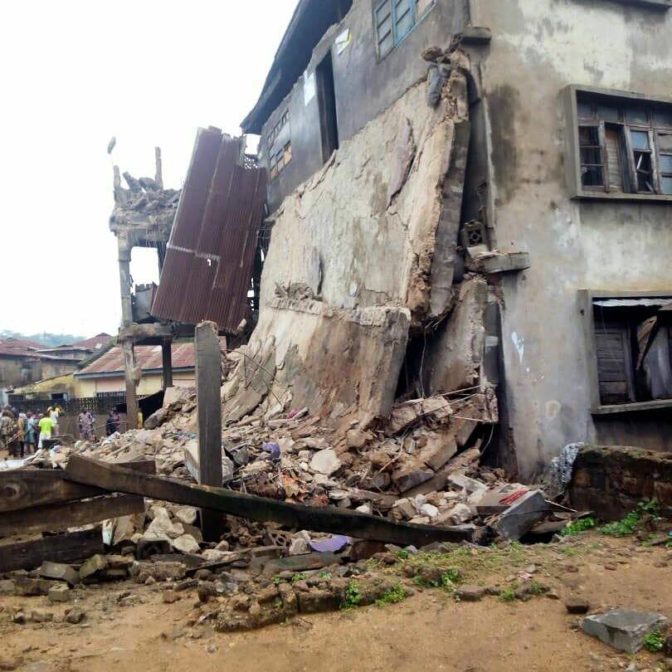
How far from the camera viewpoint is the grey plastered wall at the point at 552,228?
7.44m

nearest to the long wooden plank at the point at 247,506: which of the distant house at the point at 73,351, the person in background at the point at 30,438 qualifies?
the person in background at the point at 30,438

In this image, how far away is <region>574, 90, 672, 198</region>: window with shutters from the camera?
8227 millimetres

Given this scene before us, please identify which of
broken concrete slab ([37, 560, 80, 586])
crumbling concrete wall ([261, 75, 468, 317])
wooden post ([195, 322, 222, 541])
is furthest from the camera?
crumbling concrete wall ([261, 75, 468, 317])

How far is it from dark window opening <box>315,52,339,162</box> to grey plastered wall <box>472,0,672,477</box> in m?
4.42

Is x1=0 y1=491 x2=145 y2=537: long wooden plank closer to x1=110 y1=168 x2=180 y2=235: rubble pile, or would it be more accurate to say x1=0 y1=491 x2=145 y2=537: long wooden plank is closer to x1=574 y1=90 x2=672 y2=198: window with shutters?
x1=574 y1=90 x2=672 y2=198: window with shutters

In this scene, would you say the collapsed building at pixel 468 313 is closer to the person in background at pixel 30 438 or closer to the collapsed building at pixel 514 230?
the collapsed building at pixel 514 230

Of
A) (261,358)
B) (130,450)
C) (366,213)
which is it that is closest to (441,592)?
(130,450)

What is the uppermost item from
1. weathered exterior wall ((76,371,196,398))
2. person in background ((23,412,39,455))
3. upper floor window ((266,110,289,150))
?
upper floor window ((266,110,289,150))

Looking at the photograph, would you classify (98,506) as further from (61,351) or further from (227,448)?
(61,351)

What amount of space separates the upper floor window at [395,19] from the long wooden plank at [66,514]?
738 cm

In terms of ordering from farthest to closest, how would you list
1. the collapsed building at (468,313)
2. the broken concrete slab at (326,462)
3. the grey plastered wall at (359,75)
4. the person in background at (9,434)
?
the person in background at (9,434) → the grey plastered wall at (359,75) → the broken concrete slab at (326,462) → the collapsed building at (468,313)

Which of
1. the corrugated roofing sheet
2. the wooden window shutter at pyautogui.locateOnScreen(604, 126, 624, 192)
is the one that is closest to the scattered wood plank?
the wooden window shutter at pyautogui.locateOnScreen(604, 126, 624, 192)

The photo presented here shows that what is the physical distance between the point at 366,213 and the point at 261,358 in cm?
345

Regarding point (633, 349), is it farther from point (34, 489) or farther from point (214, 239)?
point (214, 239)
